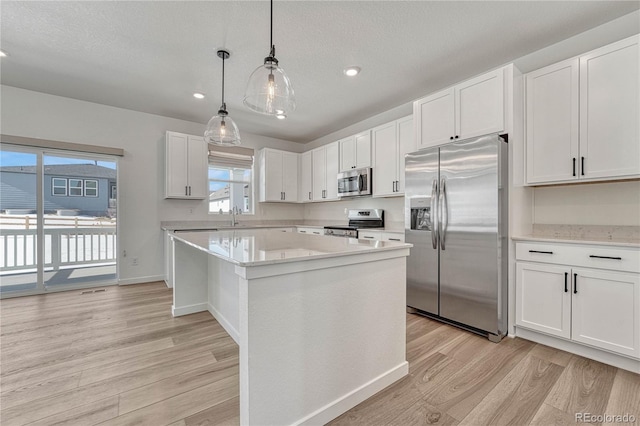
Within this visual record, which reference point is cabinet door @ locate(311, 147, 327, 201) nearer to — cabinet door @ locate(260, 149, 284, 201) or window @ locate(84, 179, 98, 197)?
cabinet door @ locate(260, 149, 284, 201)

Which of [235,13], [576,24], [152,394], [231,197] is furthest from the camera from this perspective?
[231,197]

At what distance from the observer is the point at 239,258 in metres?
1.25

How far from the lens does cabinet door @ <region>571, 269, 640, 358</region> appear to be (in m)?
1.88

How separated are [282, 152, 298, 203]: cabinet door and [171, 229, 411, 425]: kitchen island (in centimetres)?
392

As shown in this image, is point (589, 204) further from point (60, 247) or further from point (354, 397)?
point (60, 247)

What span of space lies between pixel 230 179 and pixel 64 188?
7.83ft

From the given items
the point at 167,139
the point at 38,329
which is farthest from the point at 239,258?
the point at 167,139

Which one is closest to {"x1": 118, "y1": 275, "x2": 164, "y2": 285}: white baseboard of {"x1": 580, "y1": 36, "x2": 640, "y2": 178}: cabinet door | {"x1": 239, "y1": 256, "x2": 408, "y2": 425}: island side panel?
{"x1": 239, "y1": 256, "x2": 408, "y2": 425}: island side panel

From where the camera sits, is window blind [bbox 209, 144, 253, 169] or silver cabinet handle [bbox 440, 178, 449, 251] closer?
silver cabinet handle [bbox 440, 178, 449, 251]

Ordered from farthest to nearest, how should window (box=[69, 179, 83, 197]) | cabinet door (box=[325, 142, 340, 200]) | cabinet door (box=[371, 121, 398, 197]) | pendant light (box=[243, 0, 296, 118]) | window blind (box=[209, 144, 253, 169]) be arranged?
1. window blind (box=[209, 144, 253, 169])
2. cabinet door (box=[325, 142, 340, 200])
3. window (box=[69, 179, 83, 197])
4. cabinet door (box=[371, 121, 398, 197])
5. pendant light (box=[243, 0, 296, 118])

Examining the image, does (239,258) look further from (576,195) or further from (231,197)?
(231,197)

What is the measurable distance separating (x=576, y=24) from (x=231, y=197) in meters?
5.04

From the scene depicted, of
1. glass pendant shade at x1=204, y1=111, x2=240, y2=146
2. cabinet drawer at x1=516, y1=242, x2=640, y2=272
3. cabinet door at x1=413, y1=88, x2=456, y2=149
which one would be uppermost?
cabinet door at x1=413, y1=88, x2=456, y2=149

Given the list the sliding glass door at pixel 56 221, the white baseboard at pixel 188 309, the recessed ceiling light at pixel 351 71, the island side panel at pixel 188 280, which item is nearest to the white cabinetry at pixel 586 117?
the recessed ceiling light at pixel 351 71
